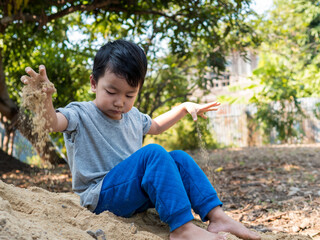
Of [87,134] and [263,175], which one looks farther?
[263,175]

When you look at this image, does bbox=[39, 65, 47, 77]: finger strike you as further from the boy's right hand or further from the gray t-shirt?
the gray t-shirt

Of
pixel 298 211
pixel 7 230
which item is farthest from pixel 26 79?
pixel 298 211

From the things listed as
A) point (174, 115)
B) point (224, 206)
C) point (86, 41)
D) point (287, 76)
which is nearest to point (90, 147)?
point (174, 115)

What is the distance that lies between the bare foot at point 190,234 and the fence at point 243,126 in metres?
8.59

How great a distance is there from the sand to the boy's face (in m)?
0.63

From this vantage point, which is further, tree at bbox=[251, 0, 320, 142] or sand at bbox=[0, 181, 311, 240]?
tree at bbox=[251, 0, 320, 142]

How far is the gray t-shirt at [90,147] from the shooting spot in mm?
2057

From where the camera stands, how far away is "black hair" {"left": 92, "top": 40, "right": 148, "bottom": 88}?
2.02 metres

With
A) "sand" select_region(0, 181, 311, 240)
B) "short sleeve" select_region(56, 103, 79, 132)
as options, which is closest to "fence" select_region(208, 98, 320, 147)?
"short sleeve" select_region(56, 103, 79, 132)

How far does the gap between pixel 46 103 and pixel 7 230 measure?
787 millimetres

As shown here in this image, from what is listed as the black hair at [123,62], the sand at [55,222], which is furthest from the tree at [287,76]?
the sand at [55,222]

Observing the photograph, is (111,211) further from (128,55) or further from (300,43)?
(300,43)

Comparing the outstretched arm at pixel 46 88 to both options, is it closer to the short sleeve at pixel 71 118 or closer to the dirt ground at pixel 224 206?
the short sleeve at pixel 71 118

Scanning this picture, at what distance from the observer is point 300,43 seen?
42.2 ft
